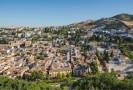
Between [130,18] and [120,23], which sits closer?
[120,23]

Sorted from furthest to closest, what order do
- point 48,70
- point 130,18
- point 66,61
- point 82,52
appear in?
point 130,18 → point 82,52 → point 66,61 → point 48,70

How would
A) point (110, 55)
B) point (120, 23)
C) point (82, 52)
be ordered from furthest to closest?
point (120, 23)
point (82, 52)
point (110, 55)

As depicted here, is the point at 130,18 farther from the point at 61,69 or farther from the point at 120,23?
the point at 61,69

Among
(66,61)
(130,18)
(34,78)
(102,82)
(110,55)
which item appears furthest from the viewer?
(130,18)

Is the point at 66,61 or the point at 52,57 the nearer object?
the point at 66,61

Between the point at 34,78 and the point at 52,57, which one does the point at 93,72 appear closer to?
the point at 34,78

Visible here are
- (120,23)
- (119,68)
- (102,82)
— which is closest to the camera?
(102,82)

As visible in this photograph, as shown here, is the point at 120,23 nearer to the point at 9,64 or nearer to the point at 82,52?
the point at 82,52

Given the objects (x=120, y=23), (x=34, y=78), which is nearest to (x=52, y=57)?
(x=34, y=78)

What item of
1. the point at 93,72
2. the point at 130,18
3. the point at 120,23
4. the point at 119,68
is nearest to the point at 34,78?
the point at 93,72
